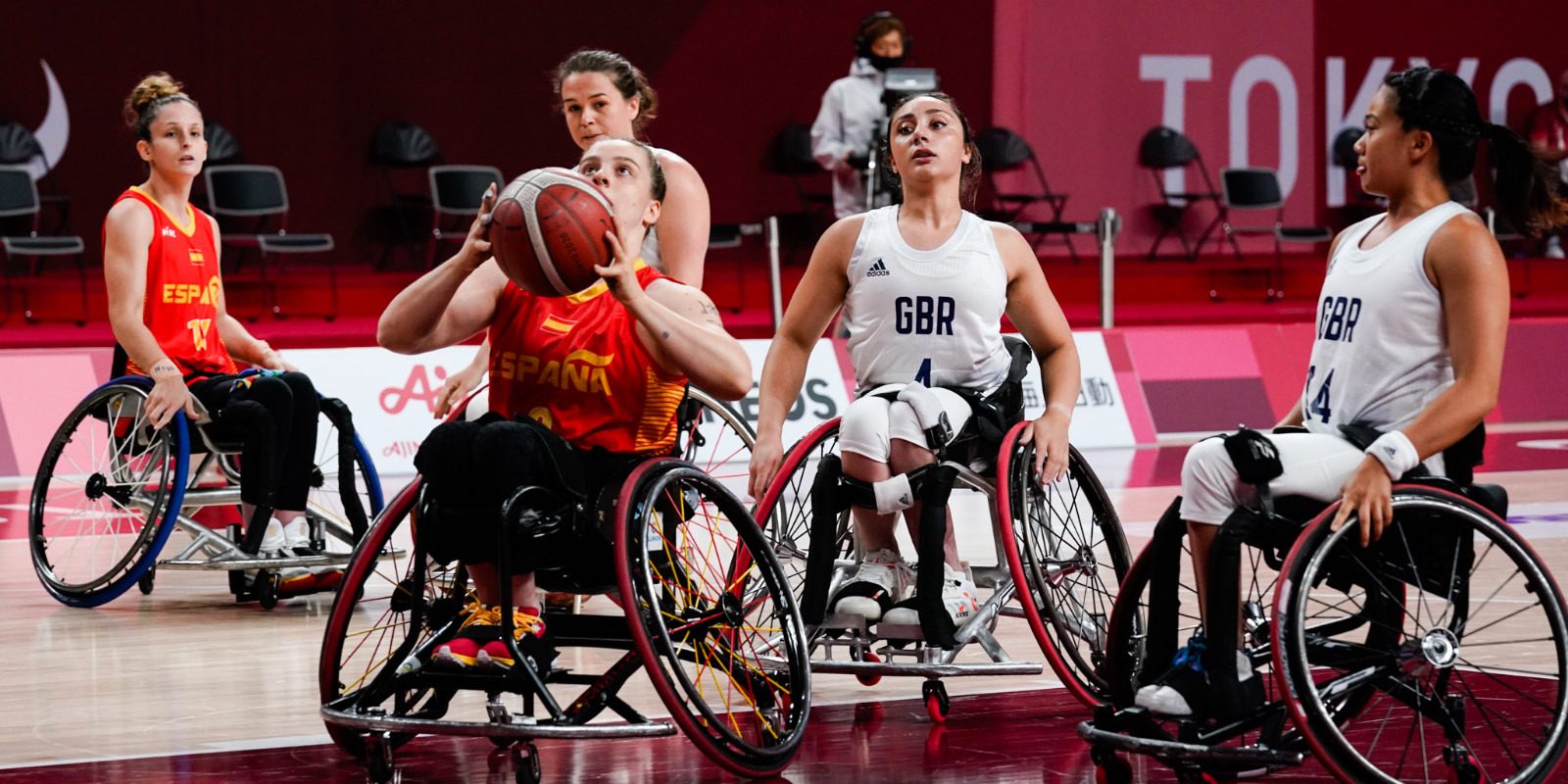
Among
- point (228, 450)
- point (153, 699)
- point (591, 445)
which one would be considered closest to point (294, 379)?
point (228, 450)

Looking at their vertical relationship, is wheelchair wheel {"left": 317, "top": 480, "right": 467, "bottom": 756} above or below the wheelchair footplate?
above

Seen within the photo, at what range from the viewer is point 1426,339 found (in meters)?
3.15

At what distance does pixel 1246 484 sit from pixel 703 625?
91 centimetres

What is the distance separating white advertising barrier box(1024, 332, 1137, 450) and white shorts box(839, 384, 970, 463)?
5.27 metres

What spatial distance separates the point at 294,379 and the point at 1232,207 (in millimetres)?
9302

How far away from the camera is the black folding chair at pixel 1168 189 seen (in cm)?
1341

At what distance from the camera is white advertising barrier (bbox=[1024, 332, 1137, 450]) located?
9141mm

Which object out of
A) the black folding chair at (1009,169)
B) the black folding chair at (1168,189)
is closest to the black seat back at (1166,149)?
the black folding chair at (1168,189)

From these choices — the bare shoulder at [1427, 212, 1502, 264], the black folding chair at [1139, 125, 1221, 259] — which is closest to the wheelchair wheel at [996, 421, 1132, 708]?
the bare shoulder at [1427, 212, 1502, 264]

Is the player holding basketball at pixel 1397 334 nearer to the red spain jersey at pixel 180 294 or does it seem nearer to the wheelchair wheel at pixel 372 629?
the wheelchair wheel at pixel 372 629

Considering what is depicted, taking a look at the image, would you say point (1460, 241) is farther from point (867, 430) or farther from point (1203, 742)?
point (867, 430)

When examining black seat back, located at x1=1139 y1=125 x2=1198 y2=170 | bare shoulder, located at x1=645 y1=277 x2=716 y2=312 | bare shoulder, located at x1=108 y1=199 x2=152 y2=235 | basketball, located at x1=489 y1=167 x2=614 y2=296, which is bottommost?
black seat back, located at x1=1139 y1=125 x2=1198 y2=170

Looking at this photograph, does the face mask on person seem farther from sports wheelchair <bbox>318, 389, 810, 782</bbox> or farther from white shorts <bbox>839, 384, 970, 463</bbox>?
sports wheelchair <bbox>318, 389, 810, 782</bbox>

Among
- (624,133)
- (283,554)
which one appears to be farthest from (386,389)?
(624,133)
